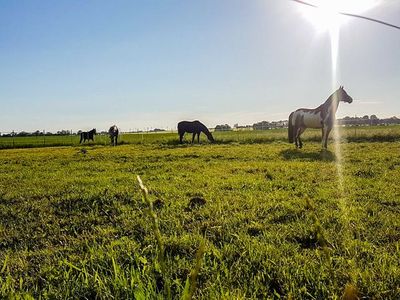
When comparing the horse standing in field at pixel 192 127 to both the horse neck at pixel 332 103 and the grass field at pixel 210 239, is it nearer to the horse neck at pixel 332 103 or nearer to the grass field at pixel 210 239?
the horse neck at pixel 332 103

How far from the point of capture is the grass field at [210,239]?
258cm

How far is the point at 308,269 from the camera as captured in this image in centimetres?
280

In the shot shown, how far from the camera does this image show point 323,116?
16266mm

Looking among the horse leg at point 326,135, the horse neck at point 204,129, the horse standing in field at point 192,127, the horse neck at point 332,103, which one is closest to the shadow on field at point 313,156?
the horse leg at point 326,135

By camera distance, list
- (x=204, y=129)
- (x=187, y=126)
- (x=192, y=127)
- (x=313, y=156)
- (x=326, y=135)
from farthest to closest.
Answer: (x=187, y=126), (x=192, y=127), (x=204, y=129), (x=326, y=135), (x=313, y=156)

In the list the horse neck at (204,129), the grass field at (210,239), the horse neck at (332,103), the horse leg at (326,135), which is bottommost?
the grass field at (210,239)

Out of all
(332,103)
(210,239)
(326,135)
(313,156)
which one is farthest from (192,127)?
(210,239)

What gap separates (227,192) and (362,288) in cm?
392

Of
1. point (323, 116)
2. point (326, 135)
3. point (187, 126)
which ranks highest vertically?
point (187, 126)

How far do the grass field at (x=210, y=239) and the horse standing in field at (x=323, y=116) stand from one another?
8.55 m

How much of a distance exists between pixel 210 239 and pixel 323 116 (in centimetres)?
1394

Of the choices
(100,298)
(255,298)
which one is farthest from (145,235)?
(255,298)

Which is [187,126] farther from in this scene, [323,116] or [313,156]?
[313,156]

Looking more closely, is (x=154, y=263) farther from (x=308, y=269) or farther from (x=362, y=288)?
(x=362, y=288)
